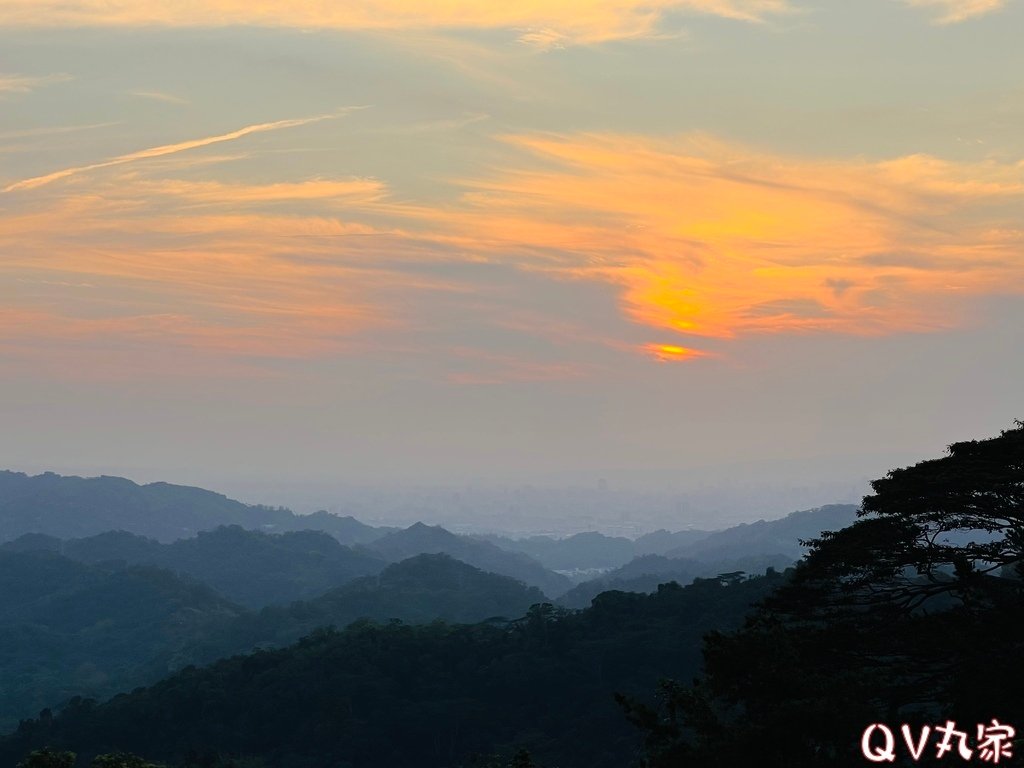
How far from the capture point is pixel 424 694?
100688 mm

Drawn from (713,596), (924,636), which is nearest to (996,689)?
(924,636)

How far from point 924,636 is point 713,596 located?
8180 centimetres

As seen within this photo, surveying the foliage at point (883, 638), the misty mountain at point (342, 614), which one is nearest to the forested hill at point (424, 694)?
the misty mountain at point (342, 614)

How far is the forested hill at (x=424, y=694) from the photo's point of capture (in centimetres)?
9256

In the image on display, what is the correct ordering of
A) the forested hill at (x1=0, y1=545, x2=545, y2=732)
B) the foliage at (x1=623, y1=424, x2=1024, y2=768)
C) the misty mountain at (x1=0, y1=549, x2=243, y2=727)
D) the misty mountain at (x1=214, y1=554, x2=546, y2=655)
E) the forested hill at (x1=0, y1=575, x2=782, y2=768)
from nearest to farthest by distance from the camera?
1. the foliage at (x1=623, y1=424, x2=1024, y2=768)
2. the forested hill at (x1=0, y1=575, x2=782, y2=768)
3. the misty mountain at (x1=0, y1=549, x2=243, y2=727)
4. the forested hill at (x1=0, y1=545, x2=545, y2=732)
5. the misty mountain at (x1=214, y1=554, x2=546, y2=655)

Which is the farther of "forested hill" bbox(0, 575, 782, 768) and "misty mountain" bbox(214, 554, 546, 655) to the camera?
"misty mountain" bbox(214, 554, 546, 655)

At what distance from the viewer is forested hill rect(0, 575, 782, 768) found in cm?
9256

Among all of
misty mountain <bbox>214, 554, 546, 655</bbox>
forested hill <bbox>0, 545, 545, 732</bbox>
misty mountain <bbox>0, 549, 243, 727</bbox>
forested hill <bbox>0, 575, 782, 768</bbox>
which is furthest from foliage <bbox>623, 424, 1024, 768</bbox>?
misty mountain <bbox>214, 554, 546, 655</bbox>

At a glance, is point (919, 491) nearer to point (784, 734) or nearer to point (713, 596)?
point (784, 734)

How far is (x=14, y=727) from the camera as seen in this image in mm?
137375

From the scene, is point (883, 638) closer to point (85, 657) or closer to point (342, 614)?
point (342, 614)

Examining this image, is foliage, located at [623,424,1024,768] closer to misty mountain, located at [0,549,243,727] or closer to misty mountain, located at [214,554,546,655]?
misty mountain, located at [0,549,243,727]

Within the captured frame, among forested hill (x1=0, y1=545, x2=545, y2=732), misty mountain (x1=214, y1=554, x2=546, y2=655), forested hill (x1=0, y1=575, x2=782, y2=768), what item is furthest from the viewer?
misty mountain (x1=214, y1=554, x2=546, y2=655)

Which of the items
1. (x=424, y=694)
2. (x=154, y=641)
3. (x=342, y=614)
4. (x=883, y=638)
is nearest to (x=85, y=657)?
(x=154, y=641)
